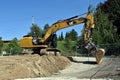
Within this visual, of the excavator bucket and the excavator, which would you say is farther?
the excavator

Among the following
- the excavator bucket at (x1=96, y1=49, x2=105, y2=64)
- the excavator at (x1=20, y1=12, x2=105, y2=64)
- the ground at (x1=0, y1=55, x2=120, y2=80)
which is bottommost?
the ground at (x1=0, y1=55, x2=120, y2=80)

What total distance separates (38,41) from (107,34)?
23617 millimetres

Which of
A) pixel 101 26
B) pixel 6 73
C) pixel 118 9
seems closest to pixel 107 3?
pixel 118 9

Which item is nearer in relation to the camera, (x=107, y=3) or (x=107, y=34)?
(x=107, y=34)

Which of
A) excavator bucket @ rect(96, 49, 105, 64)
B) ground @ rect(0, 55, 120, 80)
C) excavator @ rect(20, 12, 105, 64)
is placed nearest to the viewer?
ground @ rect(0, 55, 120, 80)

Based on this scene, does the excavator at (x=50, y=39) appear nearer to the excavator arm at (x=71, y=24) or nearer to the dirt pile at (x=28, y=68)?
the excavator arm at (x=71, y=24)

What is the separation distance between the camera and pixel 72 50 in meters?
56.3

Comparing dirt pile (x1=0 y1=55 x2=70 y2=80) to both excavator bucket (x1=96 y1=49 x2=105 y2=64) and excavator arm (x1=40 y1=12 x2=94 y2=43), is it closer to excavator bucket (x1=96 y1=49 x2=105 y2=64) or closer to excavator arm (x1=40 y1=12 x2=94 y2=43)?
excavator bucket (x1=96 y1=49 x2=105 y2=64)

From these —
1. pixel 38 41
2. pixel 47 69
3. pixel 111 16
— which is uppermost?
pixel 111 16

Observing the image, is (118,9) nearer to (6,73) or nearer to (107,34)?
(107,34)

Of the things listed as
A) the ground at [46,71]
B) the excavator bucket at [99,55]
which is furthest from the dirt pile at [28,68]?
the excavator bucket at [99,55]

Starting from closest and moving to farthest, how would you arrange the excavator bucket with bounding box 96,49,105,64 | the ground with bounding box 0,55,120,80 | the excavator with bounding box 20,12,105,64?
the ground with bounding box 0,55,120,80 → the excavator bucket with bounding box 96,49,105,64 → the excavator with bounding box 20,12,105,64

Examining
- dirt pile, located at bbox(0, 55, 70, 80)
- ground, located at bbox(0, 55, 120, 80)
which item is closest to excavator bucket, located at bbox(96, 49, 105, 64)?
ground, located at bbox(0, 55, 120, 80)

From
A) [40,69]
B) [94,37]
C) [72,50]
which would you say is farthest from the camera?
[94,37]
